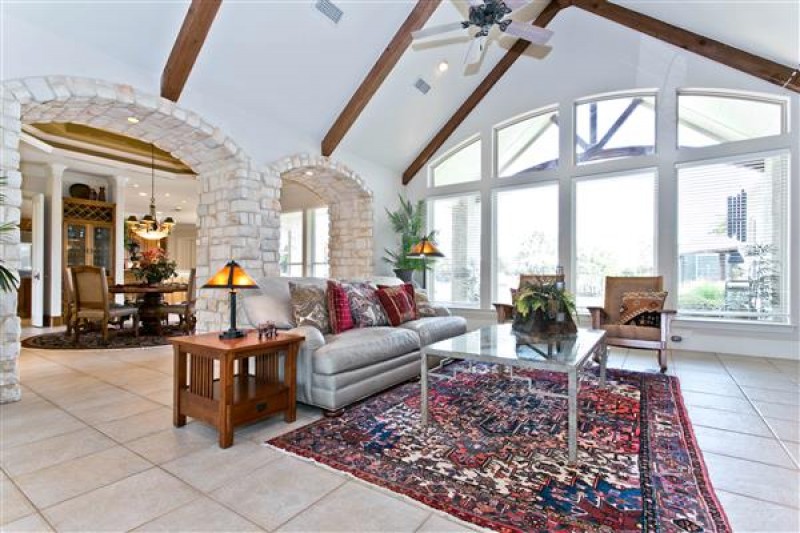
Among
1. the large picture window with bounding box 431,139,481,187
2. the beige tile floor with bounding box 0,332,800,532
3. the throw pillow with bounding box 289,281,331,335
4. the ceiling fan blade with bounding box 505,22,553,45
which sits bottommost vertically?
the beige tile floor with bounding box 0,332,800,532

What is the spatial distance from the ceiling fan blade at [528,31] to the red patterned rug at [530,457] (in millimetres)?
3076

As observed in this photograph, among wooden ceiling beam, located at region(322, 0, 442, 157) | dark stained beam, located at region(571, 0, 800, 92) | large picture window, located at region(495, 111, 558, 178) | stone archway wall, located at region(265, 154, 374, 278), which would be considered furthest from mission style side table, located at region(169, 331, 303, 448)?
dark stained beam, located at region(571, 0, 800, 92)

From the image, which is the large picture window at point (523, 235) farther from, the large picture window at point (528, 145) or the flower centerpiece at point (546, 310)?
the flower centerpiece at point (546, 310)

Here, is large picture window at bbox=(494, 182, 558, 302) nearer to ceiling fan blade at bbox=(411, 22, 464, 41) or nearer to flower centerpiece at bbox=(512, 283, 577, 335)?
flower centerpiece at bbox=(512, 283, 577, 335)

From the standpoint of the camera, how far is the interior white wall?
15.0 ft

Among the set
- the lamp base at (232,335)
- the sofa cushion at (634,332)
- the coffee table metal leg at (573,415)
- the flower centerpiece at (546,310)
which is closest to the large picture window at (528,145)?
the sofa cushion at (634,332)

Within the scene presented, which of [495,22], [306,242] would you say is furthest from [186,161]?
[306,242]

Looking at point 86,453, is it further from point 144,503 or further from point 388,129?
point 388,129

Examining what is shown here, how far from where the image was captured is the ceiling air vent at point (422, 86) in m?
5.49

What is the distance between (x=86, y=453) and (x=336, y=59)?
13.9 ft

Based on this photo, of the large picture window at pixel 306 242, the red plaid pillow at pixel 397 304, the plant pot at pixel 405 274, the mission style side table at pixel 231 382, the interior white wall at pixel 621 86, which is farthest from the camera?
the large picture window at pixel 306 242

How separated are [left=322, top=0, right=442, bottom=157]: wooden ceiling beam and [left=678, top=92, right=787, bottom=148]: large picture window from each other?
3.46 metres

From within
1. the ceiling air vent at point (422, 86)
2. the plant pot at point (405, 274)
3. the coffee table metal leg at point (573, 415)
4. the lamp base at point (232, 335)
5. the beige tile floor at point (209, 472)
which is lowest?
the beige tile floor at point (209, 472)

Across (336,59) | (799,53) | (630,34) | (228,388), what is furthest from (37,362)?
(799,53)
